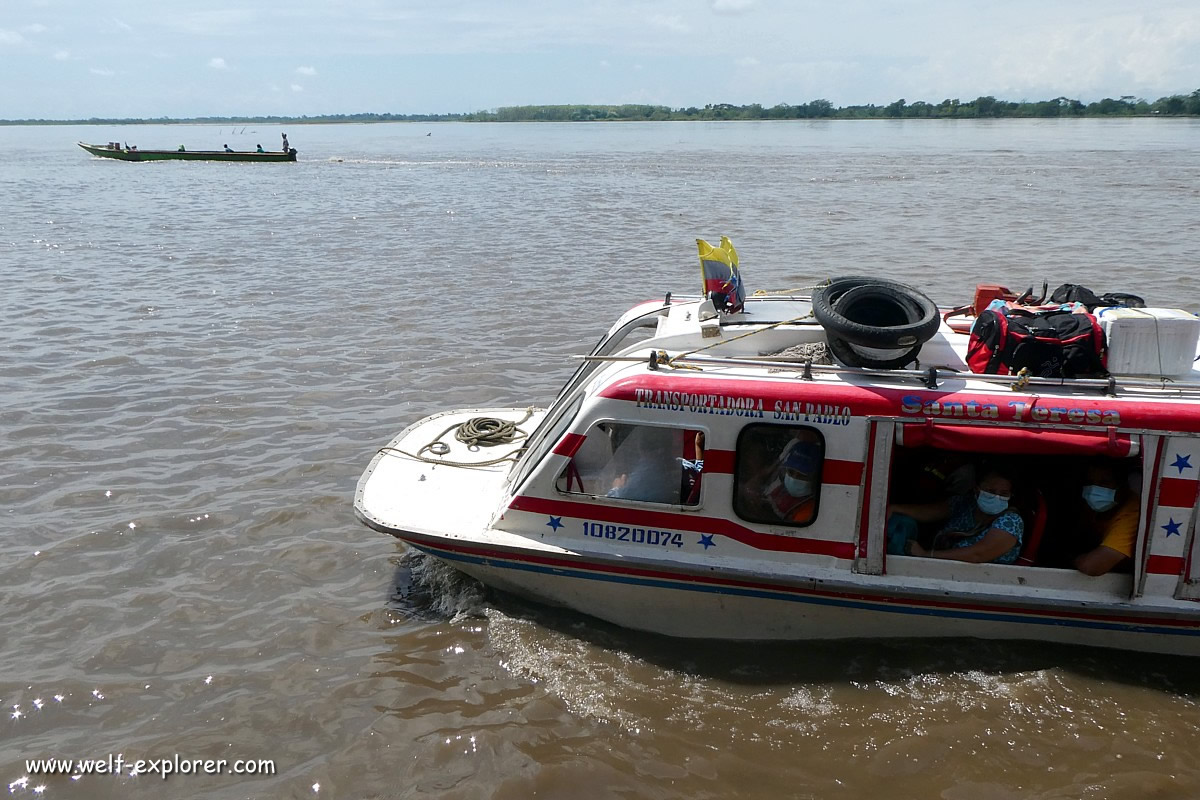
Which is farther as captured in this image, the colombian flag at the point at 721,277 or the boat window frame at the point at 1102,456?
the colombian flag at the point at 721,277

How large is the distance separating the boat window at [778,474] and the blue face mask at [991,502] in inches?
39.2

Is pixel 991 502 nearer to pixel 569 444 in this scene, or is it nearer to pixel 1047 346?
pixel 1047 346

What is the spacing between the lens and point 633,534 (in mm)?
5797

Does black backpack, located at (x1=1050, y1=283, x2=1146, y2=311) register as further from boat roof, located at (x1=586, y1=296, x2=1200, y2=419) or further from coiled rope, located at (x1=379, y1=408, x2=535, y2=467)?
coiled rope, located at (x1=379, y1=408, x2=535, y2=467)

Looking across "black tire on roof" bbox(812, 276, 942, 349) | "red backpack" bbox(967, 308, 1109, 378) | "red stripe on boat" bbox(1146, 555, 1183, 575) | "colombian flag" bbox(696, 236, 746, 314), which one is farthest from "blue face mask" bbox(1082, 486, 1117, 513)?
"colombian flag" bbox(696, 236, 746, 314)

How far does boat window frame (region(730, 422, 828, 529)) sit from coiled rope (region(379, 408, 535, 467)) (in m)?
2.03

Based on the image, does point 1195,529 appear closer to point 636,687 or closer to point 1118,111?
point 636,687

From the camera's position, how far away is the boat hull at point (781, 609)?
554cm

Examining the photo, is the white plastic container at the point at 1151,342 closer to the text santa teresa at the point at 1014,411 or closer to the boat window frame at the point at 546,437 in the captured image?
the text santa teresa at the point at 1014,411

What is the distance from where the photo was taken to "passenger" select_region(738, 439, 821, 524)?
5480 mm

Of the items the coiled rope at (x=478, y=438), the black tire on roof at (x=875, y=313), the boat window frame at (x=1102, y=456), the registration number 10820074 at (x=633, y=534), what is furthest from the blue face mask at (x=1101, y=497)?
the coiled rope at (x=478, y=438)

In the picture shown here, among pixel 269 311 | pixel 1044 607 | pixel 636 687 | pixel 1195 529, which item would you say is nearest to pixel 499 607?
pixel 636 687

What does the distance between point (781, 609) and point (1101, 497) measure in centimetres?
204

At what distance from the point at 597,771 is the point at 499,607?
162 centimetres
